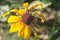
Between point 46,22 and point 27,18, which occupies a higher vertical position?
point 27,18

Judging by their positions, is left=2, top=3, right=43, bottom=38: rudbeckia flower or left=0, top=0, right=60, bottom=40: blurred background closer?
left=2, top=3, right=43, bottom=38: rudbeckia flower

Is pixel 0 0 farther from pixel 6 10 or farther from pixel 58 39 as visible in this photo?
pixel 58 39

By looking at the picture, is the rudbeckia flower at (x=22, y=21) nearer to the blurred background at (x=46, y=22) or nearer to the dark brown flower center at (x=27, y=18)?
the dark brown flower center at (x=27, y=18)

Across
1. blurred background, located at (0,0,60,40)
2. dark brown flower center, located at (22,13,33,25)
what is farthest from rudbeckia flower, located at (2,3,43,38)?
blurred background, located at (0,0,60,40)

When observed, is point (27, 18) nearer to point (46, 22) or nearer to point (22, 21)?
point (22, 21)

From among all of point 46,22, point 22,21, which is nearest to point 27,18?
point 22,21

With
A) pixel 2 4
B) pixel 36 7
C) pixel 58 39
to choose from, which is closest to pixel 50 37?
pixel 58 39

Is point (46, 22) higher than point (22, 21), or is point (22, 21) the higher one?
point (22, 21)

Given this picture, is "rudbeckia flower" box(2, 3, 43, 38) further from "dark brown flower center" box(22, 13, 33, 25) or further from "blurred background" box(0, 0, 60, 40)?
"blurred background" box(0, 0, 60, 40)

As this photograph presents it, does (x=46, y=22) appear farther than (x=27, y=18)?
Yes
